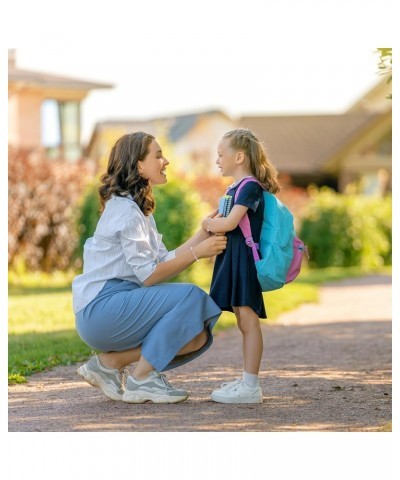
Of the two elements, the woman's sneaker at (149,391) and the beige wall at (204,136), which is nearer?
the woman's sneaker at (149,391)

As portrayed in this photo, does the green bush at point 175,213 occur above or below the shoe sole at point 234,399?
above

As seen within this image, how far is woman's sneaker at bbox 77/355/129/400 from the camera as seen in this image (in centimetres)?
603

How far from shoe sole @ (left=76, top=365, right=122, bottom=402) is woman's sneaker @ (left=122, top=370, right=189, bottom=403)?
0.40ft

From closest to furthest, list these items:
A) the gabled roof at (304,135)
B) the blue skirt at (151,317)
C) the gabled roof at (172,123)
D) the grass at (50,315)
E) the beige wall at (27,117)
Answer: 1. the blue skirt at (151,317)
2. the grass at (50,315)
3. the beige wall at (27,117)
4. the gabled roof at (304,135)
5. the gabled roof at (172,123)

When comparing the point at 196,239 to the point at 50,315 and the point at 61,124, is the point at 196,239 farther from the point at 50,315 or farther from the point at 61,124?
the point at 61,124

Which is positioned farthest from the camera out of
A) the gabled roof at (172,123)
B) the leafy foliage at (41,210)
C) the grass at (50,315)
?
the gabled roof at (172,123)

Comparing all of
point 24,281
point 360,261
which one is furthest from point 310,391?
point 360,261

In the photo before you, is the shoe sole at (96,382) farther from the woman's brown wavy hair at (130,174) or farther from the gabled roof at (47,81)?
the gabled roof at (47,81)

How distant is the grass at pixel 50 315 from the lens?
8.29 m

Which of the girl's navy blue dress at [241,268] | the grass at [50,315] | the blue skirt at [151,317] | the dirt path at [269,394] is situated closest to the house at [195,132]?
the grass at [50,315]

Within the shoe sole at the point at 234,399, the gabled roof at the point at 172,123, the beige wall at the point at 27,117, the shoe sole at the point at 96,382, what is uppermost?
the gabled roof at the point at 172,123

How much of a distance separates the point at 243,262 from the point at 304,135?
114ft

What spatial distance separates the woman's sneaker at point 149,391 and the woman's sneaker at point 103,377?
12 cm
